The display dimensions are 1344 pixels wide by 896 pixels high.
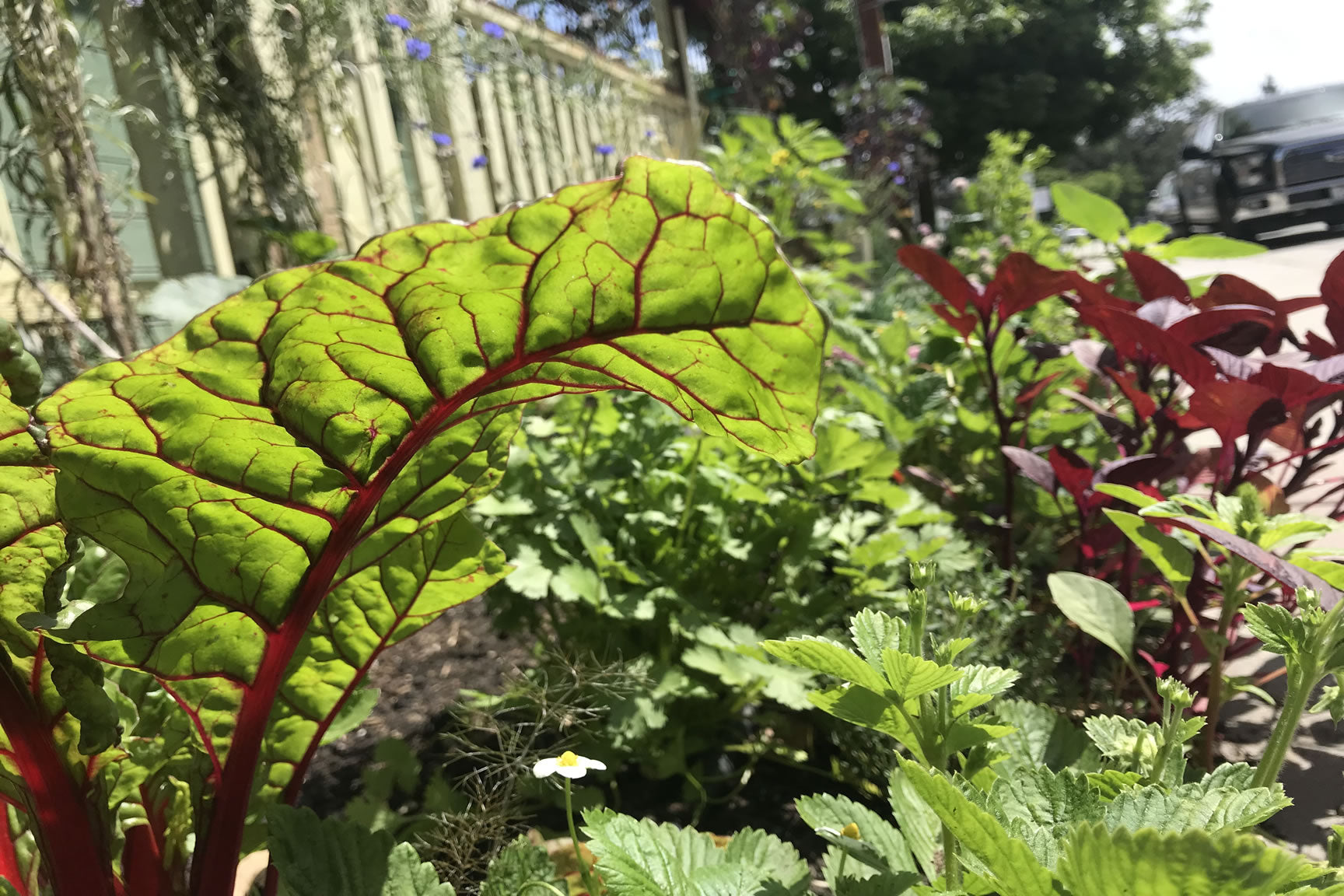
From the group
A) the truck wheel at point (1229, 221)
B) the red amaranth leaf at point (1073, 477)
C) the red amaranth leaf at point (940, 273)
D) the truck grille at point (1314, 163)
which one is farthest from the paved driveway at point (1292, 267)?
the red amaranth leaf at point (1073, 477)

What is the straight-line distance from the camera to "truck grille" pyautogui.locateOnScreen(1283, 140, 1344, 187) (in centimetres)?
663

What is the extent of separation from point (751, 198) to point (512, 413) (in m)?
3.05

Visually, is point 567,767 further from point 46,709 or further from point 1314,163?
point 1314,163

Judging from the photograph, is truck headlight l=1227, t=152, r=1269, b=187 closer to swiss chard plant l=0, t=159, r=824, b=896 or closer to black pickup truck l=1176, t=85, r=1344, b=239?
black pickup truck l=1176, t=85, r=1344, b=239

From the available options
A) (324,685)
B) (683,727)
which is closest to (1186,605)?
(683,727)

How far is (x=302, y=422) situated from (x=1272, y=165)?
8.59 metres

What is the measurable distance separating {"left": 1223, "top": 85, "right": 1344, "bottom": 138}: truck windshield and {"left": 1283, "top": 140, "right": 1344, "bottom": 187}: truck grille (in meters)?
0.58

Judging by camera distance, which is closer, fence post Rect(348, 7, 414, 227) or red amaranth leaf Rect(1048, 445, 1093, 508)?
red amaranth leaf Rect(1048, 445, 1093, 508)

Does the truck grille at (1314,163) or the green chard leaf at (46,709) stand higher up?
the truck grille at (1314,163)

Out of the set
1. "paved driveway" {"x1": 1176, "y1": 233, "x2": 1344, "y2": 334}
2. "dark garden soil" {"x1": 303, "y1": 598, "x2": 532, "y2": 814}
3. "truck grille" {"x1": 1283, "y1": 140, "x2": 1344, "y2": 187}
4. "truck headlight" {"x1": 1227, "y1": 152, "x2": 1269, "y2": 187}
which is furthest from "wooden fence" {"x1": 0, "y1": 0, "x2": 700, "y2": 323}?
"truck grille" {"x1": 1283, "y1": 140, "x2": 1344, "y2": 187}

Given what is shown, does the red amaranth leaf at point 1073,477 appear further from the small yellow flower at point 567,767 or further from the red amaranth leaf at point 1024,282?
the small yellow flower at point 567,767

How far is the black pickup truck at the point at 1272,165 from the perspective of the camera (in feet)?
22.1

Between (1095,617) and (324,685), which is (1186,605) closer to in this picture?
(1095,617)

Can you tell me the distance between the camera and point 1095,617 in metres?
0.84
